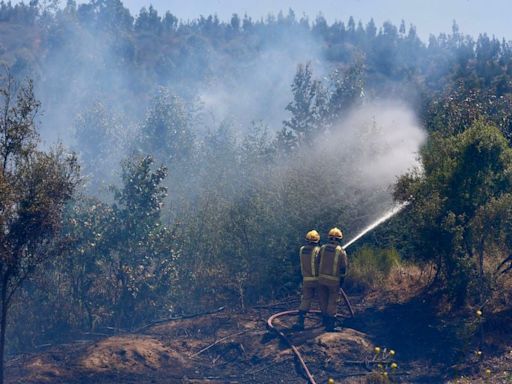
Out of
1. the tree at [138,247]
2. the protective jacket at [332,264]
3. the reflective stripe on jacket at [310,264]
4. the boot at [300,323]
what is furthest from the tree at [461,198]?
the tree at [138,247]

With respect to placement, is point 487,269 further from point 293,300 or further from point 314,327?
point 293,300

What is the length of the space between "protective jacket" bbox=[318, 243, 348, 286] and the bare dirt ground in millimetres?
1129

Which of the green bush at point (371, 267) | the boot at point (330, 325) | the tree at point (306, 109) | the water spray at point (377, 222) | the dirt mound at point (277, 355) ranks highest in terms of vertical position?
the tree at point (306, 109)

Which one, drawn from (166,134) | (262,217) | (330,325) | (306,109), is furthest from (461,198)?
(166,134)

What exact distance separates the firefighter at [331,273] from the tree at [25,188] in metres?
5.30

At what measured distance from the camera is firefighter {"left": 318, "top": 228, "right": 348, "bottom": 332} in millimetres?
14062

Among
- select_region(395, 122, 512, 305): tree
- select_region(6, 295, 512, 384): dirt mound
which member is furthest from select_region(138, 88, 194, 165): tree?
select_region(395, 122, 512, 305): tree

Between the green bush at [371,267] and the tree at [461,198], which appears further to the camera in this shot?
the green bush at [371,267]

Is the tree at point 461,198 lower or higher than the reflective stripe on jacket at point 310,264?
higher

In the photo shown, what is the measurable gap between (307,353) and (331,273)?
1711mm

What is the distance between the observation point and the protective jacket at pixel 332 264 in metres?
14.1

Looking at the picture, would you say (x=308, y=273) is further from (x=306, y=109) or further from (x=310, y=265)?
(x=306, y=109)

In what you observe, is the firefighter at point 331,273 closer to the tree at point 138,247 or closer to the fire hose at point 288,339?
the fire hose at point 288,339

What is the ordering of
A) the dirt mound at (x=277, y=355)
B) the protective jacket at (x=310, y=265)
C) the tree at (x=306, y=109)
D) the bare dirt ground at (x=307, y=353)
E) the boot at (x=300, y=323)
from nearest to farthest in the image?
the bare dirt ground at (x=307, y=353) → the dirt mound at (x=277, y=355) → the protective jacket at (x=310, y=265) → the boot at (x=300, y=323) → the tree at (x=306, y=109)
